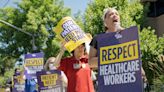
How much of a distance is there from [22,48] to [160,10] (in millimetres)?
11128

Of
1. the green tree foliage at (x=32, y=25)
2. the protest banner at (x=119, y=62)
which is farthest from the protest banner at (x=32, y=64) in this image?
the green tree foliage at (x=32, y=25)

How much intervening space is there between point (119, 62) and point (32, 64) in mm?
7348

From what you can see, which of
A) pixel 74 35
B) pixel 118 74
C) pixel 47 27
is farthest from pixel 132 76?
pixel 47 27

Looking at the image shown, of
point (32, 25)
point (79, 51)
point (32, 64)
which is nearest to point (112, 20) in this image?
point (79, 51)

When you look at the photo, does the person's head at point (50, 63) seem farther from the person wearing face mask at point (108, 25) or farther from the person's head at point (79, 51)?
the person wearing face mask at point (108, 25)

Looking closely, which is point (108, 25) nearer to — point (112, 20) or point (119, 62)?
point (112, 20)

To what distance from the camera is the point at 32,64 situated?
12039 millimetres

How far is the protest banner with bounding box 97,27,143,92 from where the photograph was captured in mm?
4699

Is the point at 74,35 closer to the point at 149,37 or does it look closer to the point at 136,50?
the point at 136,50

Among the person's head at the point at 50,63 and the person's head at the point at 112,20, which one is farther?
the person's head at the point at 50,63

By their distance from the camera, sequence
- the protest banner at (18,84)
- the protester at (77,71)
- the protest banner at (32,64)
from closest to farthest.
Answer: the protester at (77,71) < the protest banner at (32,64) < the protest banner at (18,84)

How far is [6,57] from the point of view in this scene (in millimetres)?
37469

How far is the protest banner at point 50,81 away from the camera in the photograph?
789 centimetres

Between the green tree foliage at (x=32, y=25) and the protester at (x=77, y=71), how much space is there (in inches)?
1055
